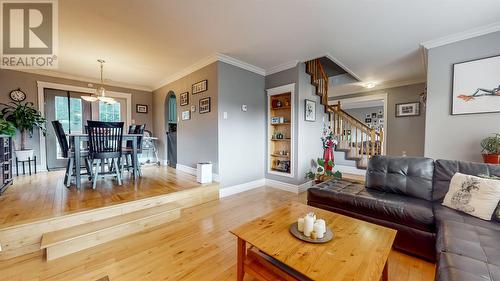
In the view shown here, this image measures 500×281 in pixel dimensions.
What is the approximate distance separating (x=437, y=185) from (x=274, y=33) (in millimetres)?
2608

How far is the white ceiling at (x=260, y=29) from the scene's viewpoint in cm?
209

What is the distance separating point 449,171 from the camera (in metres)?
1.96

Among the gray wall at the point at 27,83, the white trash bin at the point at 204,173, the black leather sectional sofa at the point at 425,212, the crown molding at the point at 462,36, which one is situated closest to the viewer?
the black leather sectional sofa at the point at 425,212

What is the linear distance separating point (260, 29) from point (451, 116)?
2.97m

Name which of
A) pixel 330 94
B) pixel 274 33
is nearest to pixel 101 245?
pixel 274 33

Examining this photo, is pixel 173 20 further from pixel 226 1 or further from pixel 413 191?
pixel 413 191

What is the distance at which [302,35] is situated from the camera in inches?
107

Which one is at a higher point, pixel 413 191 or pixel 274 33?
pixel 274 33

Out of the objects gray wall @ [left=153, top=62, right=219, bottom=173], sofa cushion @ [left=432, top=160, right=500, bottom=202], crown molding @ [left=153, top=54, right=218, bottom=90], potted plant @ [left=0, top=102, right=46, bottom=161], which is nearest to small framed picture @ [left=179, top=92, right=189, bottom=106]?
gray wall @ [left=153, top=62, right=219, bottom=173]

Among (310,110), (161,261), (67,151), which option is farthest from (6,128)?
Result: (310,110)

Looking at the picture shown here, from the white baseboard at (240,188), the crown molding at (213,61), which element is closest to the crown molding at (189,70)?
the crown molding at (213,61)

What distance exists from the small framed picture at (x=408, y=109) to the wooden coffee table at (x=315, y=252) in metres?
4.95

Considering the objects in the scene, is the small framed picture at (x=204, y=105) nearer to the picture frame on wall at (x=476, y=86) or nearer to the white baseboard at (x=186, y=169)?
the white baseboard at (x=186, y=169)

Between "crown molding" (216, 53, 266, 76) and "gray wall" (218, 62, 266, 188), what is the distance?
0.06 metres
